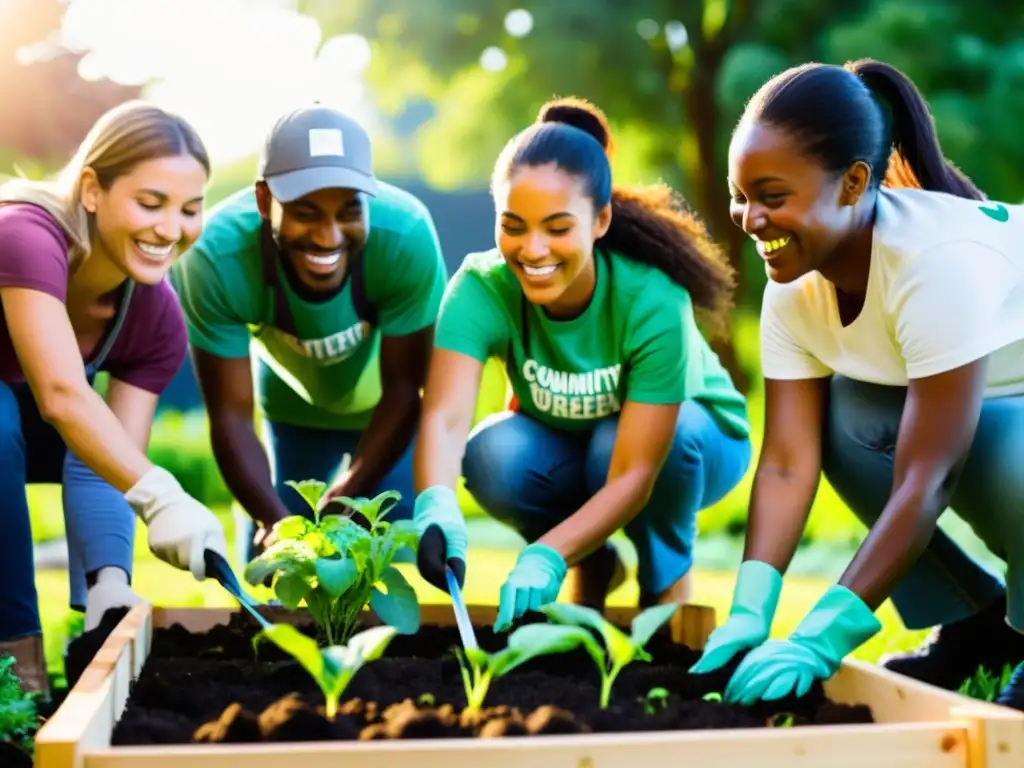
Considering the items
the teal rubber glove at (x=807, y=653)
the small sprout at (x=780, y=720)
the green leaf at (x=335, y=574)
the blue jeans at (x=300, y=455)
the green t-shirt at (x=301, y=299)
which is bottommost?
the small sprout at (x=780, y=720)

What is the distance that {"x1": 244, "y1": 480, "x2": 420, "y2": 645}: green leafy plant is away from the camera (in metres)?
2.07

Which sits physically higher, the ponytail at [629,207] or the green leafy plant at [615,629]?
the ponytail at [629,207]

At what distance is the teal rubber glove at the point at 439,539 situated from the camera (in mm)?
2287

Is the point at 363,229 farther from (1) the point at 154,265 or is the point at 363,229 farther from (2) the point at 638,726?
(2) the point at 638,726

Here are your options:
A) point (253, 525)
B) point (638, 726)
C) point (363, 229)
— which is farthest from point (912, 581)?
point (253, 525)

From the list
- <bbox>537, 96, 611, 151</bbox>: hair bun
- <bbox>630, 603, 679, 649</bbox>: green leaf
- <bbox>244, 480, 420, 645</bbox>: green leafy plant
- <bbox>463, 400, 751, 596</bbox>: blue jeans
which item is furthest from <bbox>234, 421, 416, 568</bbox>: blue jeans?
<bbox>630, 603, 679, 649</bbox>: green leaf

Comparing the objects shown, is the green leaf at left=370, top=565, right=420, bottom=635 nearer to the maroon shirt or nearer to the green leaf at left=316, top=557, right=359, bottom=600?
the green leaf at left=316, top=557, right=359, bottom=600

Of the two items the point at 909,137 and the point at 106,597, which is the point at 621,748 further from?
the point at 106,597

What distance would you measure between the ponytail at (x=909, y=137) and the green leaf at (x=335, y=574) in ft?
4.12

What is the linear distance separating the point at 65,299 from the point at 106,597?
0.64 meters

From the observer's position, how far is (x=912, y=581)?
2.69 meters

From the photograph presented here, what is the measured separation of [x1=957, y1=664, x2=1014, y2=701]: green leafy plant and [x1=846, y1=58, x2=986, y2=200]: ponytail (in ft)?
3.26

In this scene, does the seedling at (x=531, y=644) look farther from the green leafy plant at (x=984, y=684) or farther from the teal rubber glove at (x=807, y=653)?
the green leafy plant at (x=984, y=684)

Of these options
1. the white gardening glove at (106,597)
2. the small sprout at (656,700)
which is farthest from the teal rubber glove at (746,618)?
the white gardening glove at (106,597)
